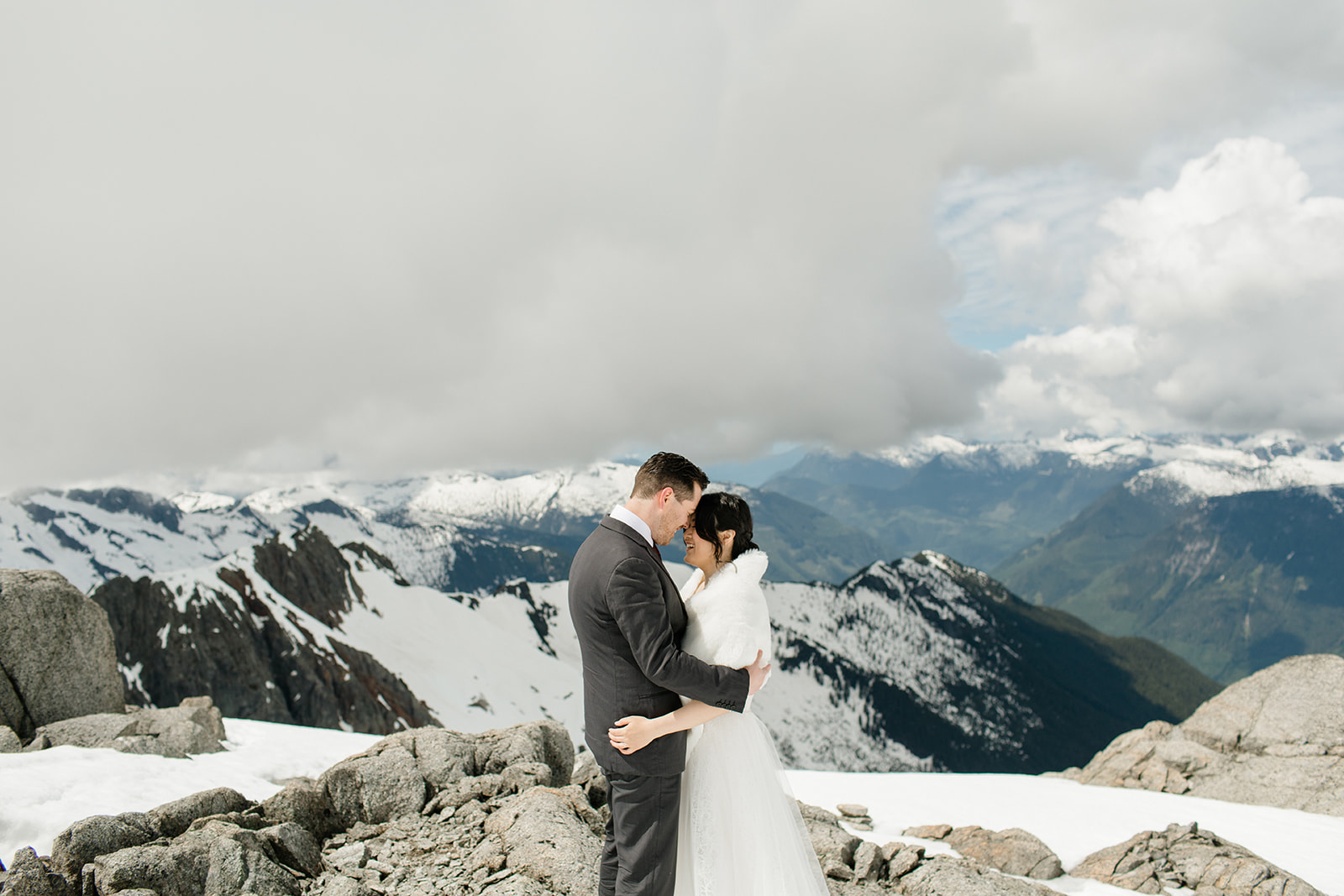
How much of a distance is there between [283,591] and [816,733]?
6141 inches

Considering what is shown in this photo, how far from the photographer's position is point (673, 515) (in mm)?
6500

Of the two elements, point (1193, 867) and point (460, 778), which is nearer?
point (460, 778)

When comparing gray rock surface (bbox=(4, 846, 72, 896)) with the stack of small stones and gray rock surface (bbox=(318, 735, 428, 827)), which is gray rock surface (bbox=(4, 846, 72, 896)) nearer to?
gray rock surface (bbox=(318, 735, 428, 827))

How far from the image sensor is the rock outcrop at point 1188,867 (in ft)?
45.1

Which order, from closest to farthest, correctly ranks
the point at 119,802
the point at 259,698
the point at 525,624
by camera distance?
the point at 119,802 < the point at 259,698 < the point at 525,624

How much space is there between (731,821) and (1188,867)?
579 inches

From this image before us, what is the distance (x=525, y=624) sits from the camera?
507ft

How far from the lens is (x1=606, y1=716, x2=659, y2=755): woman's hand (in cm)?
620

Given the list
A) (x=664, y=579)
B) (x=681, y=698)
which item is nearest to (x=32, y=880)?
(x=681, y=698)

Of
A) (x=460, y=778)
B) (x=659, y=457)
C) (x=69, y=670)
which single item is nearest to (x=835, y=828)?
(x=460, y=778)

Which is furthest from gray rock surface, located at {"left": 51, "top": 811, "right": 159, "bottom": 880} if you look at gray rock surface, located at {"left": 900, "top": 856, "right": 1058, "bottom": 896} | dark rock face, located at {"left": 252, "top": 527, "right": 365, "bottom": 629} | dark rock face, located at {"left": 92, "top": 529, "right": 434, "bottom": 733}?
dark rock face, located at {"left": 252, "top": 527, "right": 365, "bottom": 629}

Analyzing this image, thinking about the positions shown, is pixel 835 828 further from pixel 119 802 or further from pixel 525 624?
pixel 525 624

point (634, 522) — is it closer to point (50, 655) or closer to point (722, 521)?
point (722, 521)

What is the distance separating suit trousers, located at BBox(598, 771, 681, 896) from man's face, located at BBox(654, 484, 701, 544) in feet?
7.86
